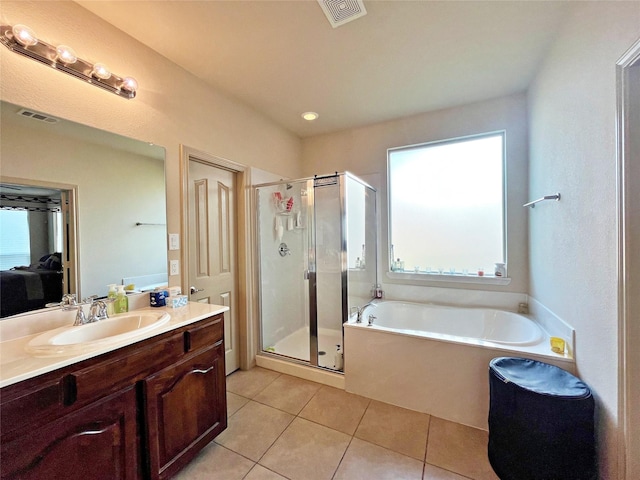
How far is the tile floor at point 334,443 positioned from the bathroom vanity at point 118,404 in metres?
0.21

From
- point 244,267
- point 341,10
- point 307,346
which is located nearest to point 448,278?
point 307,346

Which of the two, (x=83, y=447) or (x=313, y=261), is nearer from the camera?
(x=83, y=447)

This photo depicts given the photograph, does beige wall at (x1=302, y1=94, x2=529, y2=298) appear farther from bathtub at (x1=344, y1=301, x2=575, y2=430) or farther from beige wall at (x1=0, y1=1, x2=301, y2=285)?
beige wall at (x1=0, y1=1, x2=301, y2=285)

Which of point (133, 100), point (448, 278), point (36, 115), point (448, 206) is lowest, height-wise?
point (448, 278)

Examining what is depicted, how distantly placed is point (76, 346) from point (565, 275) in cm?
270

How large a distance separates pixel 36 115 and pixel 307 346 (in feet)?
8.79

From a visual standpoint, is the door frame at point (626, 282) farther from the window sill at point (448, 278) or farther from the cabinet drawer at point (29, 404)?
the cabinet drawer at point (29, 404)

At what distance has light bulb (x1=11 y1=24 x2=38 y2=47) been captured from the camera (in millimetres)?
1204

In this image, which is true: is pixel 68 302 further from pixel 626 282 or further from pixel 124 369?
pixel 626 282

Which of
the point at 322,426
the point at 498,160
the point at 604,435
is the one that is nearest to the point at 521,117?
the point at 498,160

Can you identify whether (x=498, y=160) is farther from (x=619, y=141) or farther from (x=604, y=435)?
(x=604, y=435)

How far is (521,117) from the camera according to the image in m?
2.52

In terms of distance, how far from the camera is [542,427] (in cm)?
128

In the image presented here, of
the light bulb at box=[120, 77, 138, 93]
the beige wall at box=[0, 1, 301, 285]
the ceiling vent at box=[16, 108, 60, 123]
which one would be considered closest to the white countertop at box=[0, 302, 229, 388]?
the beige wall at box=[0, 1, 301, 285]
